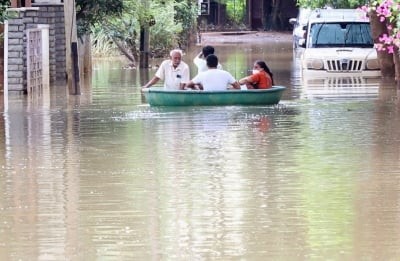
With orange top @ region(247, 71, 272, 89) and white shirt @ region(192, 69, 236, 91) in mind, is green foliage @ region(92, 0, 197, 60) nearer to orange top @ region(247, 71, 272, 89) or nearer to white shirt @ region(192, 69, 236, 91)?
orange top @ region(247, 71, 272, 89)

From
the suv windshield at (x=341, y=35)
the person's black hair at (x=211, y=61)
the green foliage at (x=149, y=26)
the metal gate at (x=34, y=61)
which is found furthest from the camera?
the green foliage at (x=149, y=26)

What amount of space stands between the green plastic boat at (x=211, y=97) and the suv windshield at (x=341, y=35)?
422 inches

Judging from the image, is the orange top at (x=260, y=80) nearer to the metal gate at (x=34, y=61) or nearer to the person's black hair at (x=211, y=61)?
the person's black hair at (x=211, y=61)

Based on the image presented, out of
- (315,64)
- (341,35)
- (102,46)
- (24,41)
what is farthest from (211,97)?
(102,46)

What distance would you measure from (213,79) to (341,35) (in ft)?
37.3

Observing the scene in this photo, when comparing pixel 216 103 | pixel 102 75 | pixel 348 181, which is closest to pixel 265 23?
pixel 102 75

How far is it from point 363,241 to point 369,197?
214cm

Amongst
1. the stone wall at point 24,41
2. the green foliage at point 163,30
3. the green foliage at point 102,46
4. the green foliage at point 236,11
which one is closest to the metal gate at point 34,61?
the stone wall at point 24,41

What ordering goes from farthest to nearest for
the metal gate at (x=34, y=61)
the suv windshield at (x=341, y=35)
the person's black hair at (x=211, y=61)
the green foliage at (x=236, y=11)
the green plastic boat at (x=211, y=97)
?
1. the green foliage at (x=236, y=11)
2. the suv windshield at (x=341, y=35)
3. the metal gate at (x=34, y=61)
4. the person's black hair at (x=211, y=61)
5. the green plastic boat at (x=211, y=97)

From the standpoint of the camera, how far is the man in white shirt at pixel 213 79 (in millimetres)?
21688

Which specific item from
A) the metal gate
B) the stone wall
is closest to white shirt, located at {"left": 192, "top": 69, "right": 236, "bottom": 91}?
the stone wall

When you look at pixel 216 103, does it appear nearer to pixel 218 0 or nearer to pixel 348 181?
pixel 348 181

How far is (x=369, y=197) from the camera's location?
462 inches

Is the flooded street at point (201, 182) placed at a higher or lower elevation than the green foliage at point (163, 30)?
lower
